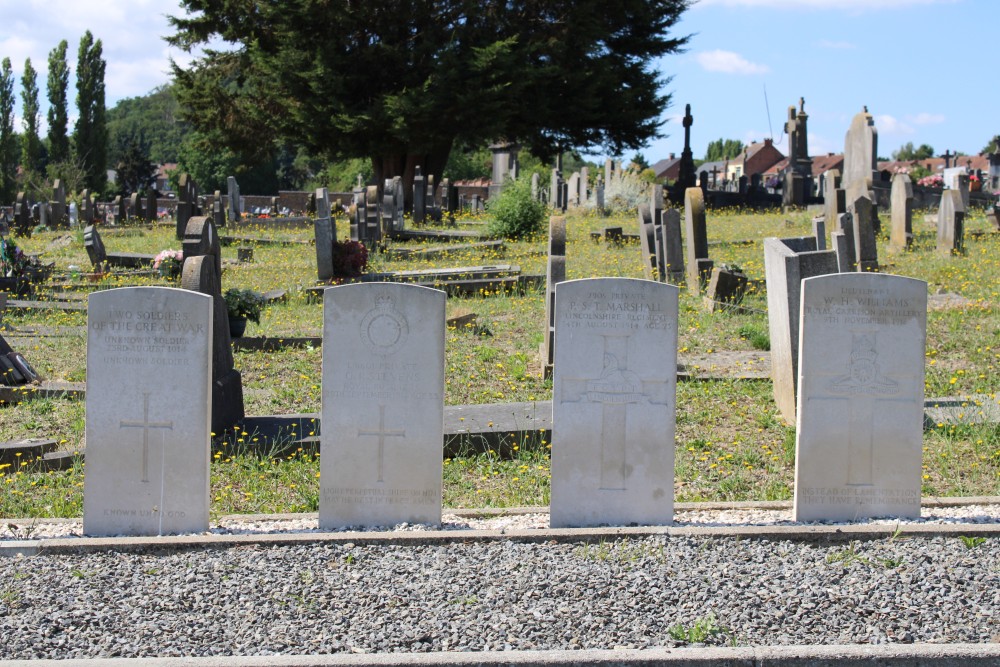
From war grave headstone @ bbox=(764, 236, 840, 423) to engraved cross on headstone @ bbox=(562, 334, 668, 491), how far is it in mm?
2614

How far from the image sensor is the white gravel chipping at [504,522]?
538cm

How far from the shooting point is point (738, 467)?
6.91 m

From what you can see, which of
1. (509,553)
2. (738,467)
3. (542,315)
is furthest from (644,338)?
(542,315)

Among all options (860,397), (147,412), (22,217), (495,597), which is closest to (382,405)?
(147,412)

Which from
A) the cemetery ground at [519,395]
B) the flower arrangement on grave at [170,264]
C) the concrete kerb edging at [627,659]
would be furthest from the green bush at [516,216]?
the concrete kerb edging at [627,659]

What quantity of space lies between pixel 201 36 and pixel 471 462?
31.6 m

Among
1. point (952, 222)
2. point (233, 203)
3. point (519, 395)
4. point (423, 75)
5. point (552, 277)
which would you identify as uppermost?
point (423, 75)

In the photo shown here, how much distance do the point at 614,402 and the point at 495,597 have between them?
1.41 metres

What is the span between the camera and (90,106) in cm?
5481


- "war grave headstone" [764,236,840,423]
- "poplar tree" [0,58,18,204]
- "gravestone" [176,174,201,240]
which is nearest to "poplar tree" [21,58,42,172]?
"poplar tree" [0,58,18,204]

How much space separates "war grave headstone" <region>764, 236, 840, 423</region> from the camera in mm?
7699

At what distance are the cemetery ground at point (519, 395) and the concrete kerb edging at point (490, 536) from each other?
107 cm

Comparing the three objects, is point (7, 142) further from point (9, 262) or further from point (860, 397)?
point (860, 397)

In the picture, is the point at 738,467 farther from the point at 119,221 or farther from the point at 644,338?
the point at 119,221
